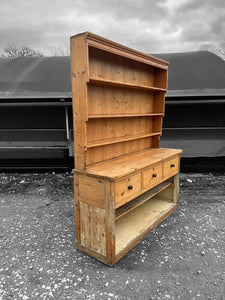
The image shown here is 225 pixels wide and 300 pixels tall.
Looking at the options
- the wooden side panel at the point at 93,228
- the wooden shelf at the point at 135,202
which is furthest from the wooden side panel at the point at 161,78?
the wooden side panel at the point at 93,228

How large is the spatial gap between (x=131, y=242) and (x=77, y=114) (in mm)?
1720

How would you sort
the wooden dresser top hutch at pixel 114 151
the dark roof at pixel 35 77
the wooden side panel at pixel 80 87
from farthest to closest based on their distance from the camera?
1. the dark roof at pixel 35 77
2. the wooden dresser top hutch at pixel 114 151
3. the wooden side panel at pixel 80 87

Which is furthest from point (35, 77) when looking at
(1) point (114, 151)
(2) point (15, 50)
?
(2) point (15, 50)

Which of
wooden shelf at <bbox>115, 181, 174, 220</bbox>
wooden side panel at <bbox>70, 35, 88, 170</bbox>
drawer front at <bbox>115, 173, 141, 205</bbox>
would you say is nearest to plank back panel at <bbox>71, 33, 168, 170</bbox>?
wooden side panel at <bbox>70, 35, 88, 170</bbox>

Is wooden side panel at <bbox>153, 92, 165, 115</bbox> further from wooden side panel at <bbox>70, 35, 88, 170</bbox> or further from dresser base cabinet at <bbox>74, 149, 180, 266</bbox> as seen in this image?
wooden side panel at <bbox>70, 35, 88, 170</bbox>

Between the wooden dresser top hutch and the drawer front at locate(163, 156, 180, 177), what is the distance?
0.02m

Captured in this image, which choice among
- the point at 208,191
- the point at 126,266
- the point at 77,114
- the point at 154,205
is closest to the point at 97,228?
the point at 126,266

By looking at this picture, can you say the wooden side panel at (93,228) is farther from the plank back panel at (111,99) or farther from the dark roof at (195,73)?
the dark roof at (195,73)

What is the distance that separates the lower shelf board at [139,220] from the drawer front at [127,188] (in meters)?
0.62

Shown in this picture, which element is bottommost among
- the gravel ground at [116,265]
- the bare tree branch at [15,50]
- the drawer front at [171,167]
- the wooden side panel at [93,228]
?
the gravel ground at [116,265]

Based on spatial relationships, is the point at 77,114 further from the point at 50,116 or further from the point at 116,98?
the point at 50,116

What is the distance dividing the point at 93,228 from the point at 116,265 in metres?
0.49

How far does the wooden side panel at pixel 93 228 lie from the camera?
7.97 feet

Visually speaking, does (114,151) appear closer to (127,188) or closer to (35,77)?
(127,188)
